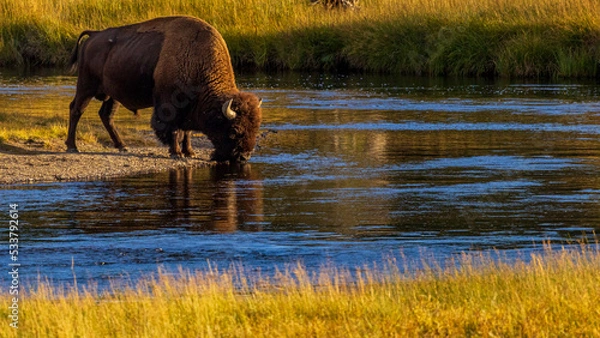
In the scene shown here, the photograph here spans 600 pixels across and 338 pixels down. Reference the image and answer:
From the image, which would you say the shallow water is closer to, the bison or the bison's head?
the bison's head

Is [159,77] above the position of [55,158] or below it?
above

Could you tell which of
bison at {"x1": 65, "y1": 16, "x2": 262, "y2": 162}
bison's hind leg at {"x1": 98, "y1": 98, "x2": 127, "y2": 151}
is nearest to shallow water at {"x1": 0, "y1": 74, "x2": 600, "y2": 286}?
bison at {"x1": 65, "y1": 16, "x2": 262, "y2": 162}

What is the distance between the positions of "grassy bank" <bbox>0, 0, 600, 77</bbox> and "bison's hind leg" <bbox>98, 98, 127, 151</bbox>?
12.8 meters

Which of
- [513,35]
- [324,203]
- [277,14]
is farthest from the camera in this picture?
[277,14]

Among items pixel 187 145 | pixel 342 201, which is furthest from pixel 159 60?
pixel 342 201

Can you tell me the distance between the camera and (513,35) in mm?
27531

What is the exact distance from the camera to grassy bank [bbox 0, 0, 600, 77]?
27.3 metres

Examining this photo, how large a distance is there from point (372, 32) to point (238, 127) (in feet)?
49.8

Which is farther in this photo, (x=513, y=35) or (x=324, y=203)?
(x=513, y=35)

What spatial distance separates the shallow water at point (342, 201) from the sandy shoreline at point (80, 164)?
384 mm

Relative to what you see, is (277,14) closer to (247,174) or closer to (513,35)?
(513,35)

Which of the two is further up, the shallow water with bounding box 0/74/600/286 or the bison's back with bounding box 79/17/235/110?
the bison's back with bounding box 79/17/235/110

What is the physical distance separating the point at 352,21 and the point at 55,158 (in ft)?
55.2

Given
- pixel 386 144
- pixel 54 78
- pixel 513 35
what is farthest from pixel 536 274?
pixel 54 78
